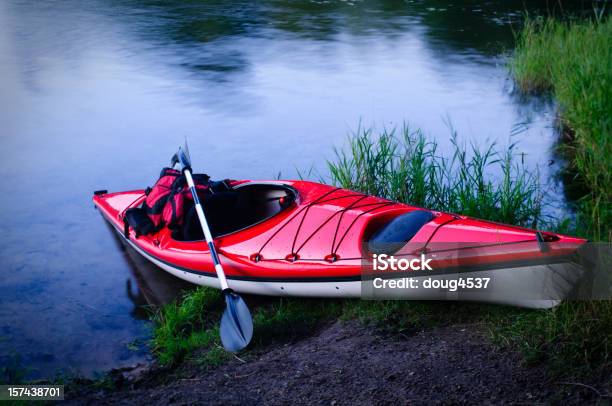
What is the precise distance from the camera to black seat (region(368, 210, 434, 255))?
126 inches

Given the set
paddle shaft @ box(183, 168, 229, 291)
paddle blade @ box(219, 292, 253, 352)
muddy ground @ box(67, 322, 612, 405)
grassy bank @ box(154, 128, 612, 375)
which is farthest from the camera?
paddle shaft @ box(183, 168, 229, 291)

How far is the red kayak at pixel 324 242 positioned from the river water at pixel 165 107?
0.40 meters

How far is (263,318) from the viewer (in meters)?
3.46

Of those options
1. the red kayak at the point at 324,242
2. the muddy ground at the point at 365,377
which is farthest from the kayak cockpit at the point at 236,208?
the muddy ground at the point at 365,377

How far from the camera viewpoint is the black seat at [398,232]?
126 inches

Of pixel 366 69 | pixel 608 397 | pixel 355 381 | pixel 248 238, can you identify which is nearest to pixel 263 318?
pixel 248 238

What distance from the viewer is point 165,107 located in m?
7.52

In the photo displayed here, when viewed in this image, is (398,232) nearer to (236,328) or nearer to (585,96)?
(236,328)

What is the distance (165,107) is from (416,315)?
4.93 m

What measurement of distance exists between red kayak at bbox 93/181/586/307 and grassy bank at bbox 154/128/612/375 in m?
0.09

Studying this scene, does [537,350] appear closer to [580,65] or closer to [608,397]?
[608,397]

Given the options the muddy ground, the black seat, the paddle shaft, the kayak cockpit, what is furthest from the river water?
the black seat

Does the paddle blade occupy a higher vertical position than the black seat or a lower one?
lower

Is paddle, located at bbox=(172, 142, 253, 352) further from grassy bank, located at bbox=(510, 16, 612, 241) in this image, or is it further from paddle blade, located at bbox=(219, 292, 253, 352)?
grassy bank, located at bbox=(510, 16, 612, 241)
